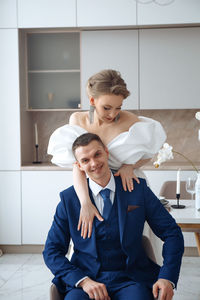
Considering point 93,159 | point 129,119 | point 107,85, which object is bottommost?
point 93,159

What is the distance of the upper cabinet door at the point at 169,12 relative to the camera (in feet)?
11.3

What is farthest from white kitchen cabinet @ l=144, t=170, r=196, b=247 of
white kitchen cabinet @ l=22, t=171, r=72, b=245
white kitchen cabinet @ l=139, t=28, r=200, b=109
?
white kitchen cabinet @ l=22, t=171, r=72, b=245

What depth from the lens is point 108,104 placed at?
1.64 metres

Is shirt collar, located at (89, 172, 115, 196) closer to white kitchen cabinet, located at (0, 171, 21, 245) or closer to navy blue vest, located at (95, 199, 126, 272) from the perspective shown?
navy blue vest, located at (95, 199, 126, 272)

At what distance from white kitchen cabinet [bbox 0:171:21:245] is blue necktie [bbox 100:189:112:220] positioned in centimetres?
218

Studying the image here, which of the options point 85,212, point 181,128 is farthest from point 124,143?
point 181,128

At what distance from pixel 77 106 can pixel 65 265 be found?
2464 mm

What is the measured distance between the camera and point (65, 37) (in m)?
3.82

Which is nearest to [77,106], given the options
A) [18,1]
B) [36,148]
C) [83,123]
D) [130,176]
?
[36,148]

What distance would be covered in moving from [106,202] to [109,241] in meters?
0.17

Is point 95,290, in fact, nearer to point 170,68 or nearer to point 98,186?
point 98,186

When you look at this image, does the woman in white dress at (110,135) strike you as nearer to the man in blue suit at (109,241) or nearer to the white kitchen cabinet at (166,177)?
the man in blue suit at (109,241)

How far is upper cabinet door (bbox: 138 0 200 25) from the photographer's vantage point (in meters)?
3.45

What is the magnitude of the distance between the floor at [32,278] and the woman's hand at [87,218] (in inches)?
52.9
